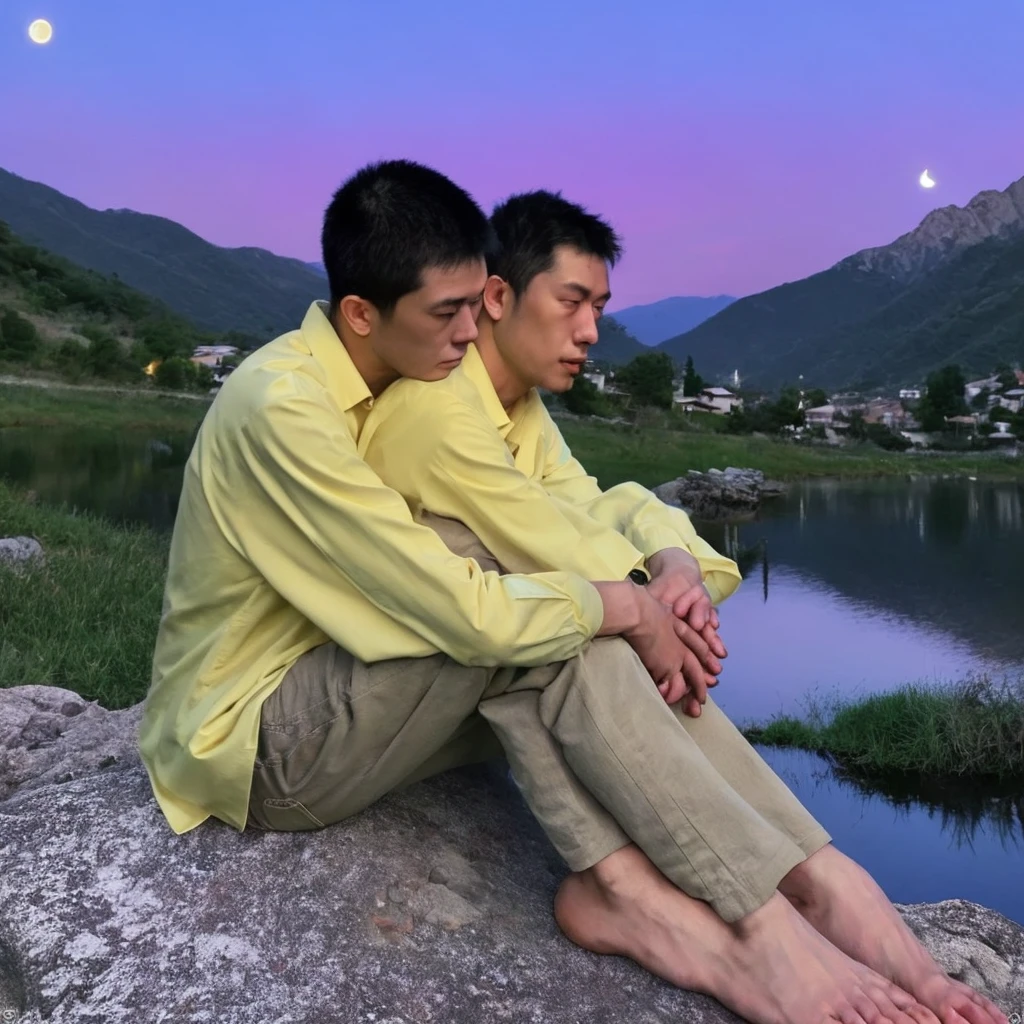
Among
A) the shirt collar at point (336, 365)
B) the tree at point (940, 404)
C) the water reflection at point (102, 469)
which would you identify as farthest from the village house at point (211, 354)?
the shirt collar at point (336, 365)

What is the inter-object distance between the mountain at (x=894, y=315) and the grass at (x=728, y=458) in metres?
53.7

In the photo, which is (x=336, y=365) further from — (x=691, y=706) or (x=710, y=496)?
(x=710, y=496)

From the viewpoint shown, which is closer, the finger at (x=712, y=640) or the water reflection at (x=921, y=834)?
the finger at (x=712, y=640)

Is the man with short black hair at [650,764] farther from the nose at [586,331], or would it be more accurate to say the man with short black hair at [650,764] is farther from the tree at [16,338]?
the tree at [16,338]

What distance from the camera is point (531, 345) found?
106 inches

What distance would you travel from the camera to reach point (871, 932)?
80.0 inches

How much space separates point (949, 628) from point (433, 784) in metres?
9.11

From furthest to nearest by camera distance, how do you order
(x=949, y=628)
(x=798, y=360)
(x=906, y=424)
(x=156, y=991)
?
(x=798, y=360), (x=906, y=424), (x=949, y=628), (x=156, y=991)

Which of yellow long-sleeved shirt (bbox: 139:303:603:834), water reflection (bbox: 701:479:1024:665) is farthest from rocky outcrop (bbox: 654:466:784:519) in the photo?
yellow long-sleeved shirt (bbox: 139:303:603:834)

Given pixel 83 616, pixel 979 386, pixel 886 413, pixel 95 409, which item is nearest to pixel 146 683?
pixel 83 616

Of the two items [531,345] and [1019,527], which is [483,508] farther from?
[1019,527]

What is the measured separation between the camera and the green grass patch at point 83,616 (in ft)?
15.5

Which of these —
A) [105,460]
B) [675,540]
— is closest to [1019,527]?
[105,460]

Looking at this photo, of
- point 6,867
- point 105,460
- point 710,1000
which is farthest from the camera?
point 105,460
